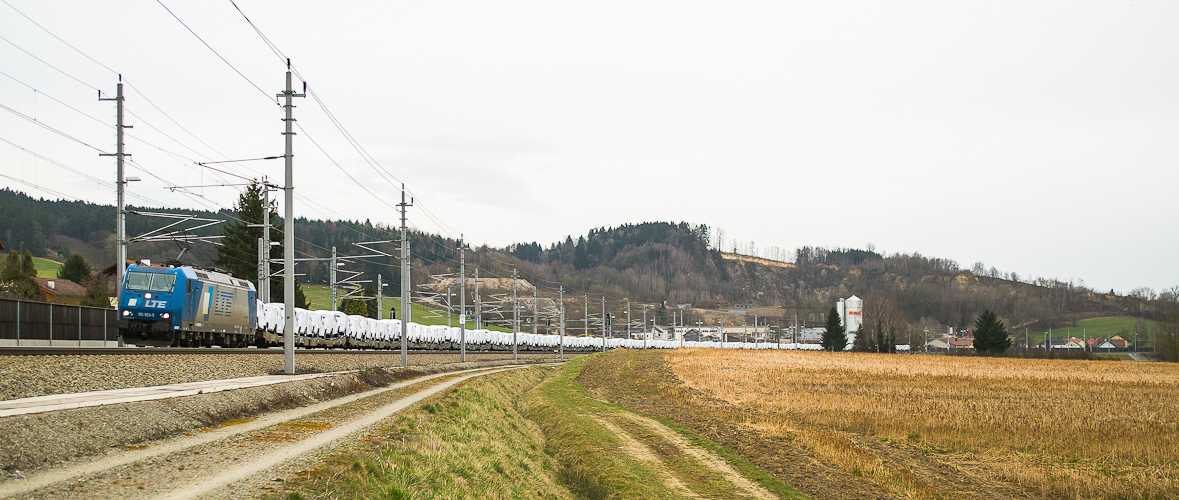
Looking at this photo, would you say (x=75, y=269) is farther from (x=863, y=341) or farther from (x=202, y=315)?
(x=863, y=341)

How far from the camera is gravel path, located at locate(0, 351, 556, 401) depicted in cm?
2050

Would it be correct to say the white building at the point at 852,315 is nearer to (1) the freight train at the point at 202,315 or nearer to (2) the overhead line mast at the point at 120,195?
(1) the freight train at the point at 202,315

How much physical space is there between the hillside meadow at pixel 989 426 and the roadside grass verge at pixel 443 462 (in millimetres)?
7039

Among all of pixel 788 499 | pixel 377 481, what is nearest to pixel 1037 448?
pixel 788 499

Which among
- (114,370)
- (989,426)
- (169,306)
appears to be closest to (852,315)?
(169,306)

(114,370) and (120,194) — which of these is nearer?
(114,370)

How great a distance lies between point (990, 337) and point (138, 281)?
327 feet

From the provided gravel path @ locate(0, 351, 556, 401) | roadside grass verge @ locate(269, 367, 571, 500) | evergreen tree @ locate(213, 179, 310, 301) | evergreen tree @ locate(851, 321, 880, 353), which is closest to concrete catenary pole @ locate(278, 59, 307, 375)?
gravel path @ locate(0, 351, 556, 401)

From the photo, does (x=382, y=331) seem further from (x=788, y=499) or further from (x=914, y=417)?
(x=788, y=499)

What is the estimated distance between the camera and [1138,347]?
190750mm

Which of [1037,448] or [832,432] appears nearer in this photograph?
[1037,448]

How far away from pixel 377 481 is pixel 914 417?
1936cm

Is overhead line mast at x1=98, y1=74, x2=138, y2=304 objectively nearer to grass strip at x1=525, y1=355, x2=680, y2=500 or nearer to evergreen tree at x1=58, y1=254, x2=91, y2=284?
grass strip at x1=525, y1=355, x2=680, y2=500

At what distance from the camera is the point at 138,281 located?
41031 mm
